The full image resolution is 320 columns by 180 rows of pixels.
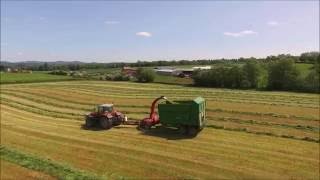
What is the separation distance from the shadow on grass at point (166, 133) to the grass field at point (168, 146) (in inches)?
2.2

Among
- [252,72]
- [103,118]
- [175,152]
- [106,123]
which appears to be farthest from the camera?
[252,72]

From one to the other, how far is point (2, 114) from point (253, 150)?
67.8 ft

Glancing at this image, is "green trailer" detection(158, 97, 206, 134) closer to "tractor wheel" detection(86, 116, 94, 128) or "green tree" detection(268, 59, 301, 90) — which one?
"tractor wheel" detection(86, 116, 94, 128)

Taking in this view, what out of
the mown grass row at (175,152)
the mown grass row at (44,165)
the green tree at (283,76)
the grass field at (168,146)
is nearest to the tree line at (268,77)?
the green tree at (283,76)

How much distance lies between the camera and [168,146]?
20203mm

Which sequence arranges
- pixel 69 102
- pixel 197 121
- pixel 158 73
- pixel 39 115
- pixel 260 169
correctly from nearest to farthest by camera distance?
1. pixel 260 169
2. pixel 197 121
3. pixel 39 115
4. pixel 69 102
5. pixel 158 73

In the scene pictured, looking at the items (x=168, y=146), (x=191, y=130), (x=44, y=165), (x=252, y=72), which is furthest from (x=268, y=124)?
(x=252, y=72)

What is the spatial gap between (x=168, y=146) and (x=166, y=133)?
319 cm

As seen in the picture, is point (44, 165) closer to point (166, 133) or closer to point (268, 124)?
point (166, 133)

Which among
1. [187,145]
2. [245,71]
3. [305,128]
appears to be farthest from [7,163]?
[245,71]

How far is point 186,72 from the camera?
58875 mm

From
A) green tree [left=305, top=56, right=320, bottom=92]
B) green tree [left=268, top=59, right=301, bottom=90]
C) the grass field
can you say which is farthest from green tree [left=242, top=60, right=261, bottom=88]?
the grass field

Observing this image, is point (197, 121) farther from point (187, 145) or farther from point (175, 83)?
point (175, 83)

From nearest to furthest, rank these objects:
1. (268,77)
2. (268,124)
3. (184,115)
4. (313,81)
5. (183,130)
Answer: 1. (184,115)
2. (183,130)
3. (268,124)
4. (313,81)
5. (268,77)
